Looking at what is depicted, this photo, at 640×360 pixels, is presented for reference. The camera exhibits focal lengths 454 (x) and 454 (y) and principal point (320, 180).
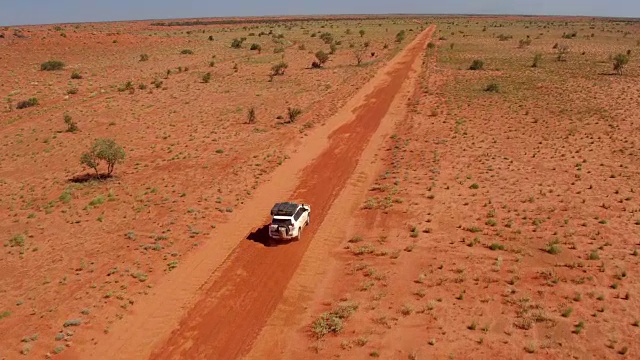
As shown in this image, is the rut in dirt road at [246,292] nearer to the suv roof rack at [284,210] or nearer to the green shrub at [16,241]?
the suv roof rack at [284,210]

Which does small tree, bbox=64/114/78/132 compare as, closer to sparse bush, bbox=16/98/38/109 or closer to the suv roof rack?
sparse bush, bbox=16/98/38/109

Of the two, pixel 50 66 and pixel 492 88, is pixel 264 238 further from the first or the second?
pixel 50 66

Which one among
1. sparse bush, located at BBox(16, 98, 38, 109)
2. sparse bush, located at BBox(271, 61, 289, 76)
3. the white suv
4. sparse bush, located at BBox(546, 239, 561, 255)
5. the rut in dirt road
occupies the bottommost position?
the rut in dirt road

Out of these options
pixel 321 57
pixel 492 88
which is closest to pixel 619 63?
pixel 492 88

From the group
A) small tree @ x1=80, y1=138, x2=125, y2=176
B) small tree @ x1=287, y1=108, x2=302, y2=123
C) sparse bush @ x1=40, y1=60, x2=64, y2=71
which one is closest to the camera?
small tree @ x1=80, y1=138, x2=125, y2=176

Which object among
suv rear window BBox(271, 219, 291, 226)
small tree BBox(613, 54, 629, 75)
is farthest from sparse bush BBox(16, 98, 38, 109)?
small tree BBox(613, 54, 629, 75)

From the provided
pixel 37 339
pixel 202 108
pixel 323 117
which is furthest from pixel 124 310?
pixel 202 108
